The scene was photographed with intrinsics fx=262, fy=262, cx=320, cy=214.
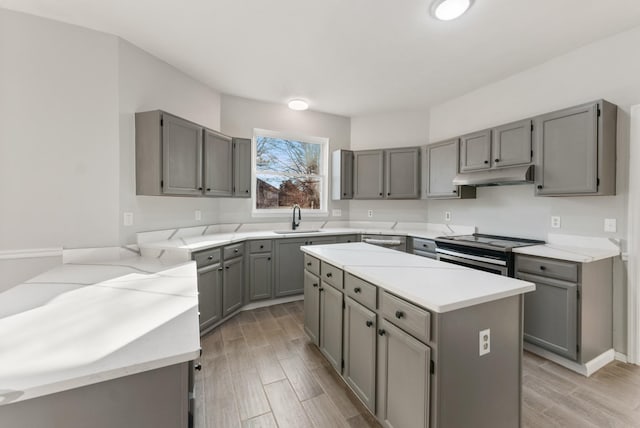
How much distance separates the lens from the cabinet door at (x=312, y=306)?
7.49 feet

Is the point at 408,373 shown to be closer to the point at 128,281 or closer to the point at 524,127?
the point at 128,281

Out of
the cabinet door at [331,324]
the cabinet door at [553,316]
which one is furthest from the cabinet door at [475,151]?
the cabinet door at [331,324]

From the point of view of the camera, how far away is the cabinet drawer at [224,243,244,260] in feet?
9.55

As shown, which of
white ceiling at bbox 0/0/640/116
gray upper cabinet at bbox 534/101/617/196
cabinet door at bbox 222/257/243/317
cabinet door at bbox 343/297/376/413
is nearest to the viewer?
cabinet door at bbox 343/297/376/413

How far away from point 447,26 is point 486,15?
0.91 feet

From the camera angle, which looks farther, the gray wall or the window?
the window

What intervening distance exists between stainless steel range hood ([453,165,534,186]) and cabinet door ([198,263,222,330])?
9.90 ft

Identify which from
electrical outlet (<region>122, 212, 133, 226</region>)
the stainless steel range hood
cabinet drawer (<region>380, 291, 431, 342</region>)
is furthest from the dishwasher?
electrical outlet (<region>122, 212, 133, 226</region>)

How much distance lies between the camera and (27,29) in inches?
83.2

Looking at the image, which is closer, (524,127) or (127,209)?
(127,209)

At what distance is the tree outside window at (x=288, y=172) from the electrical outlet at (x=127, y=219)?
1691 millimetres

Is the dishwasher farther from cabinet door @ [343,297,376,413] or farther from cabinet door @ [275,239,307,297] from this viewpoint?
cabinet door @ [343,297,376,413]

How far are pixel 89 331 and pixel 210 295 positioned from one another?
180 cm

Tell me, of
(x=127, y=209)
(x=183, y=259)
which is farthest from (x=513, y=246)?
(x=127, y=209)
